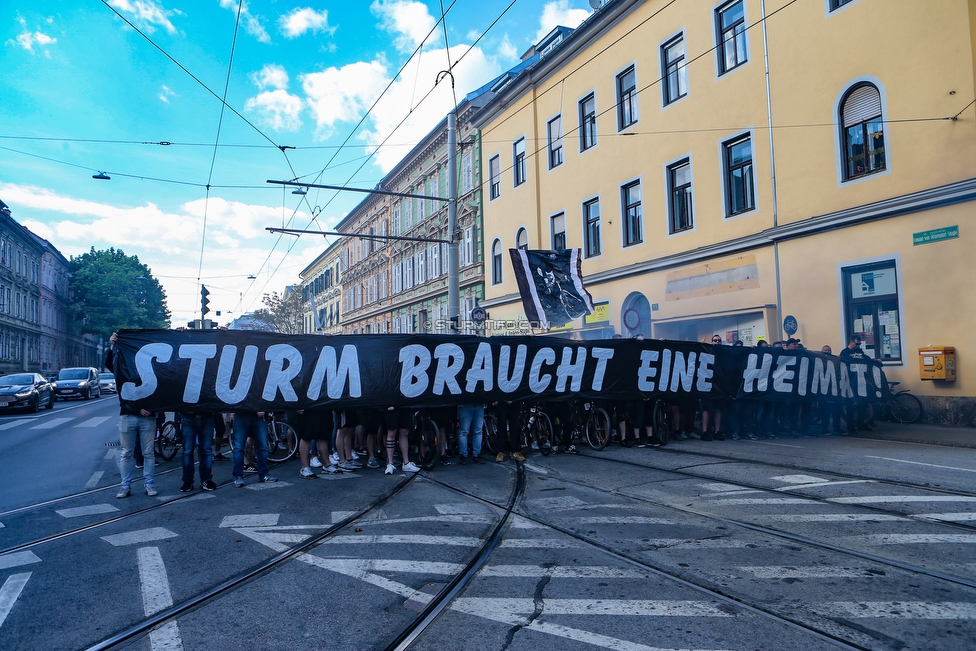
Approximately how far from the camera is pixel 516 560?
509 centimetres

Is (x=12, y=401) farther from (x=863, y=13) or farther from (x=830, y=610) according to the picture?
(x=863, y=13)

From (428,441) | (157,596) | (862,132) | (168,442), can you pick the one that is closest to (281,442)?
(168,442)

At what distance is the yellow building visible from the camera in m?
13.2

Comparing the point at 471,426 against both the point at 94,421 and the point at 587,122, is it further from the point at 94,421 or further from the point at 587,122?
the point at 587,122

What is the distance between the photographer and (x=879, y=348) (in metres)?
14.5

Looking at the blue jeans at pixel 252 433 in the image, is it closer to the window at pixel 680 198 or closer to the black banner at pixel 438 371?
the black banner at pixel 438 371

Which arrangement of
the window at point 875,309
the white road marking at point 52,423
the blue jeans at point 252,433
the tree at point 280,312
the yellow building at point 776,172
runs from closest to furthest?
A: the blue jeans at point 252,433
the yellow building at point 776,172
the window at point 875,309
the white road marking at point 52,423
the tree at point 280,312

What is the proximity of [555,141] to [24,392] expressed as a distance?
20.4 m

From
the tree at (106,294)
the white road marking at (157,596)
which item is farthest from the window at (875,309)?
the tree at (106,294)

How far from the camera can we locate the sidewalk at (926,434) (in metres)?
11.3

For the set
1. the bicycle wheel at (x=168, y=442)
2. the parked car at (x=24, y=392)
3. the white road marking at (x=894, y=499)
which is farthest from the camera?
the parked car at (x=24, y=392)

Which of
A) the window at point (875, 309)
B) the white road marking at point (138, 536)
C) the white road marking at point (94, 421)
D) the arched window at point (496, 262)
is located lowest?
the white road marking at point (138, 536)

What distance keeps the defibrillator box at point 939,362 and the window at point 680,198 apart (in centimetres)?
734

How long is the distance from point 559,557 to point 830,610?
6.25ft
